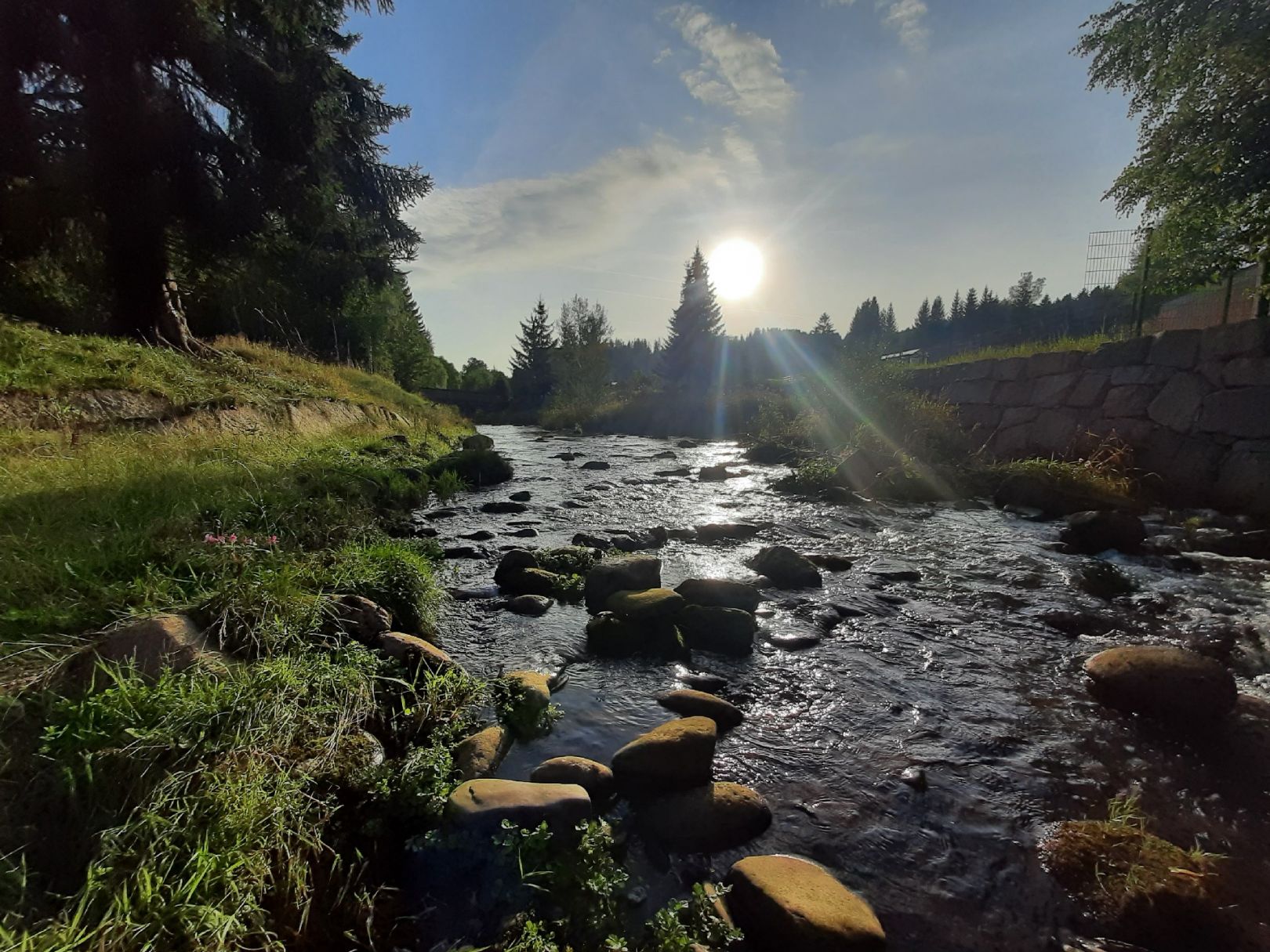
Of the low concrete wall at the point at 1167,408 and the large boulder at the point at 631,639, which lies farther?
the low concrete wall at the point at 1167,408

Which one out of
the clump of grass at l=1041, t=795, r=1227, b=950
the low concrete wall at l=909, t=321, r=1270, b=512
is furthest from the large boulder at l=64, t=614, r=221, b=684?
Answer: the low concrete wall at l=909, t=321, r=1270, b=512

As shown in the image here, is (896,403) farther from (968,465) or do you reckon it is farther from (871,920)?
(871,920)

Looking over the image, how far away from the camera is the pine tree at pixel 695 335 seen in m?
47.5

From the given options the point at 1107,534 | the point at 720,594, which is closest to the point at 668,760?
the point at 720,594

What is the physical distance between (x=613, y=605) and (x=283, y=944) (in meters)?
3.05

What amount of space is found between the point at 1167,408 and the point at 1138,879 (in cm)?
1148

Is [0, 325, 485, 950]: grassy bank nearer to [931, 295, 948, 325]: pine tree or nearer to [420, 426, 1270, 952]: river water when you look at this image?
[420, 426, 1270, 952]: river water

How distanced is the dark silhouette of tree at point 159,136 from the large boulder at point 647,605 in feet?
38.6

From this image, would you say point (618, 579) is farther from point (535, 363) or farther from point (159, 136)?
point (535, 363)

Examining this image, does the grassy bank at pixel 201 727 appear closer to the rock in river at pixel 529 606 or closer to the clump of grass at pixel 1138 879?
the rock in river at pixel 529 606

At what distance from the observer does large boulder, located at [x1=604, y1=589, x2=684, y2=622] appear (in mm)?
4379

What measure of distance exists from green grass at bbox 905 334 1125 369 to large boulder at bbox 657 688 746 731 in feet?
45.8

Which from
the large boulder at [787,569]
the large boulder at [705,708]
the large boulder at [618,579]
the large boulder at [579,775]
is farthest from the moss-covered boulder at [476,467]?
the large boulder at [579,775]

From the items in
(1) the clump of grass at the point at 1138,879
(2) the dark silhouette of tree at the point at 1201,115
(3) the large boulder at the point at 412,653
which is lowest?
(1) the clump of grass at the point at 1138,879
